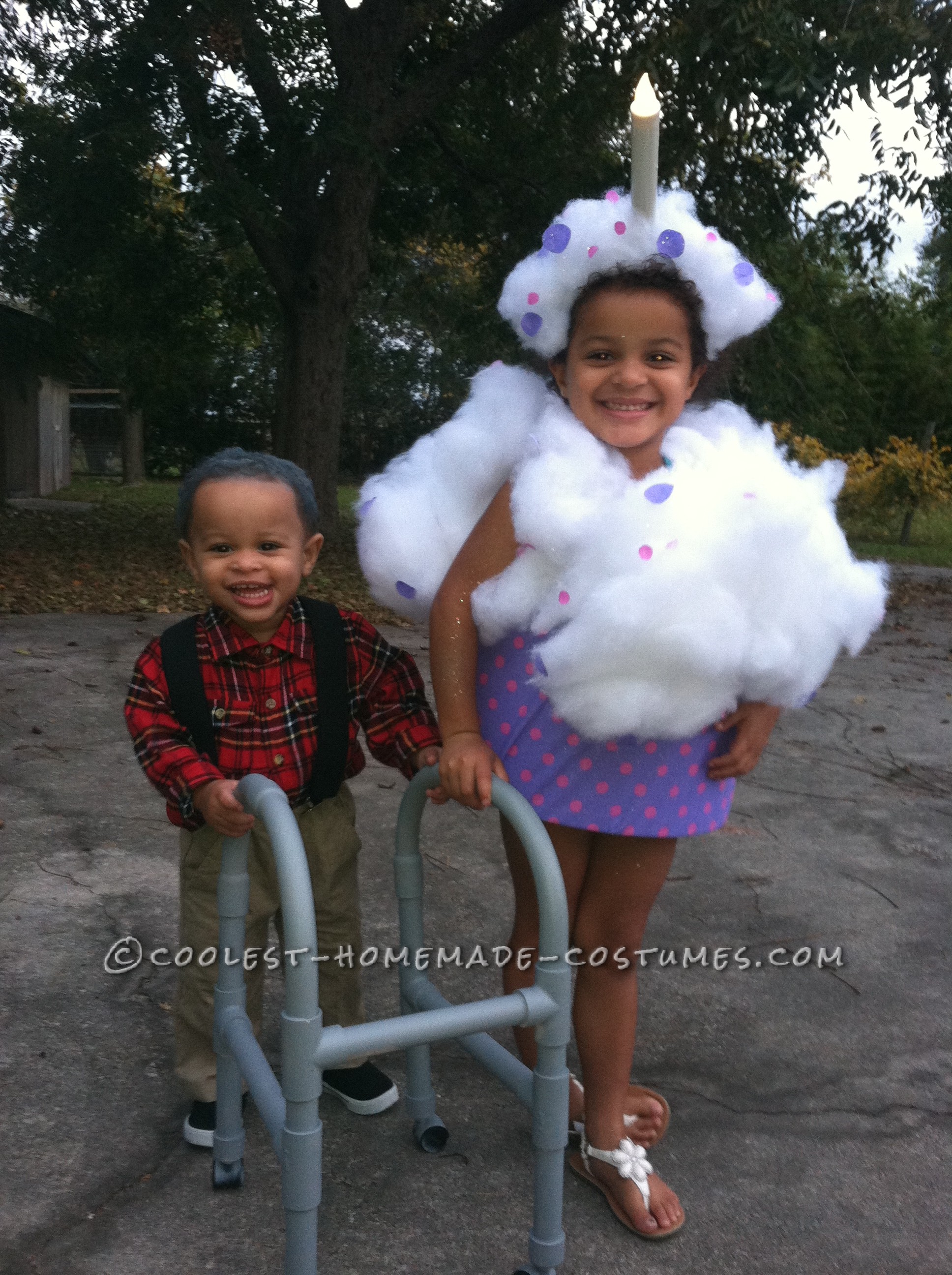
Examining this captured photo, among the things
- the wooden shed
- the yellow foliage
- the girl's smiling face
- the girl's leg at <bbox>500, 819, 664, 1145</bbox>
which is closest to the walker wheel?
the girl's leg at <bbox>500, 819, 664, 1145</bbox>

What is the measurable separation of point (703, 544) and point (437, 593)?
46cm

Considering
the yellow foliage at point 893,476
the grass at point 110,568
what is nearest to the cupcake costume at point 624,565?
the grass at point 110,568

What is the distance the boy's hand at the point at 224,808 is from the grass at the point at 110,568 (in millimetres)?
3967

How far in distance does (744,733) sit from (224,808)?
0.84 m

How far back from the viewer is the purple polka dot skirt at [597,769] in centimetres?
192

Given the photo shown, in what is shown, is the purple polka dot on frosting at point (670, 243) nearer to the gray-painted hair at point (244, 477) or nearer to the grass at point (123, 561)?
the gray-painted hair at point (244, 477)

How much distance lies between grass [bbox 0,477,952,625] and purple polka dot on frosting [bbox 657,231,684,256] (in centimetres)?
524

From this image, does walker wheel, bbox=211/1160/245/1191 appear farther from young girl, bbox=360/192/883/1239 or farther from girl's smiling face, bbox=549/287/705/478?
girl's smiling face, bbox=549/287/705/478

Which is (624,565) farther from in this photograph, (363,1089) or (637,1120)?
(363,1089)

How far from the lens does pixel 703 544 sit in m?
1.73

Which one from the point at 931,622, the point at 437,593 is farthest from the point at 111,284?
the point at 437,593

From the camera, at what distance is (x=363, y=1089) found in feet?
7.71

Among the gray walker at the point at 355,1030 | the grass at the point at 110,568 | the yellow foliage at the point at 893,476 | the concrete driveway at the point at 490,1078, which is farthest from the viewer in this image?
the yellow foliage at the point at 893,476

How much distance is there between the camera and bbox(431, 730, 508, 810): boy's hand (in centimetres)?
182
